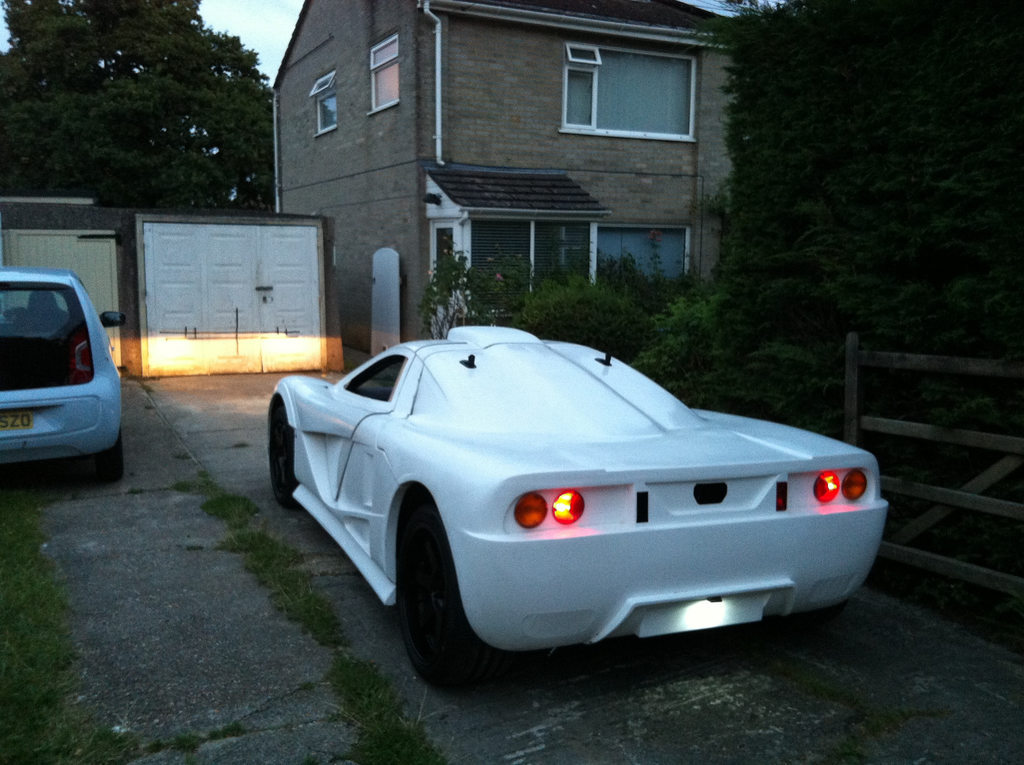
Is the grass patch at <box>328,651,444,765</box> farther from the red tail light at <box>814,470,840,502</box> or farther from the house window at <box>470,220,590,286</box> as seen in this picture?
the house window at <box>470,220,590,286</box>

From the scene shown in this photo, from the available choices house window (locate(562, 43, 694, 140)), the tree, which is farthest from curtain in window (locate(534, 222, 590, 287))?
the tree

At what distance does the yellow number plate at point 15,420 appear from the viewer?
254 inches

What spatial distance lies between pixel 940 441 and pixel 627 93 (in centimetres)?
1223

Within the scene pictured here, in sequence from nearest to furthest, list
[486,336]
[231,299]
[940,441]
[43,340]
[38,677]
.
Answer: [38,677]
[940,441]
[486,336]
[43,340]
[231,299]

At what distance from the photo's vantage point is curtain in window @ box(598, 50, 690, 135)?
51.6 feet

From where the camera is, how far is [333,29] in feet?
58.0

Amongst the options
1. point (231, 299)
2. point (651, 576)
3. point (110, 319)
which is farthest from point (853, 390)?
point (231, 299)

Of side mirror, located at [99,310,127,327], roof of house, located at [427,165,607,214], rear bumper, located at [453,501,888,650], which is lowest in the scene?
rear bumper, located at [453,501,888,650]

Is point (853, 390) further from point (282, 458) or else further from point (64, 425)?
point (64, 425)

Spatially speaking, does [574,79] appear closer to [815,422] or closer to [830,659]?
[815,422]

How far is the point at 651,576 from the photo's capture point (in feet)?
11.4

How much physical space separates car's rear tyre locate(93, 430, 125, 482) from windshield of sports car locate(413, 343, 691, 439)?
11.7 feet

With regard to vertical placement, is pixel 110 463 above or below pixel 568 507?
below

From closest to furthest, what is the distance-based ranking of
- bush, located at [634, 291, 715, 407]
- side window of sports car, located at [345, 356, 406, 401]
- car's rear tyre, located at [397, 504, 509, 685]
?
car's rear tyre, located at [397, 504, 509, 685] < side window of sports car, located at [345, 356, 406, 401] < bush, located at [634, 291, 715, 407]
